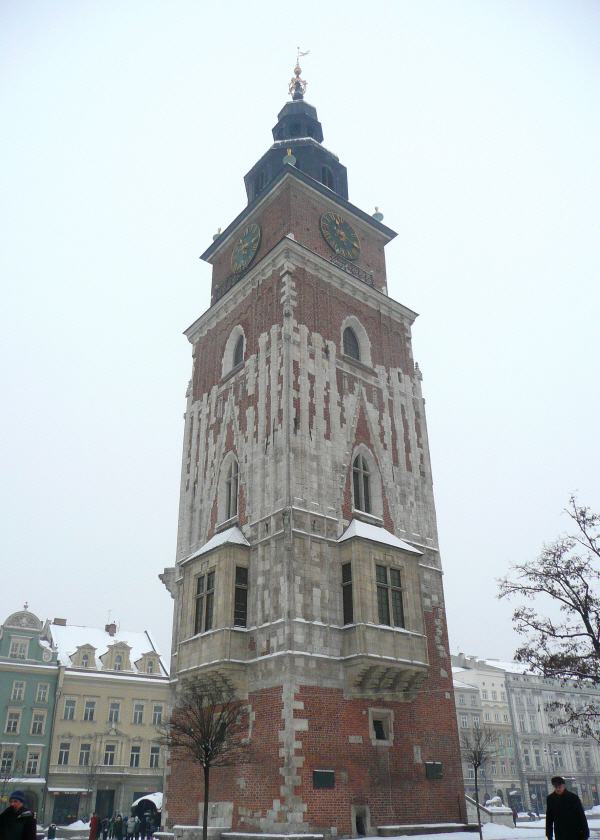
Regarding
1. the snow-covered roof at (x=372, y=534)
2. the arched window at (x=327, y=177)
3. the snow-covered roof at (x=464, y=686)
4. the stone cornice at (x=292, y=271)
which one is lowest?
the snow-covered roof at (x=372, y=534)

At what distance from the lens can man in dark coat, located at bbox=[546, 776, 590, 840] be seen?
9734 mm

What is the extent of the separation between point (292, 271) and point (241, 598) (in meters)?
14.4

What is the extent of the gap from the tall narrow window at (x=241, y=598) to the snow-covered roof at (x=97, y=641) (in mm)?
38213

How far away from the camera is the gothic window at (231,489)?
2847cm

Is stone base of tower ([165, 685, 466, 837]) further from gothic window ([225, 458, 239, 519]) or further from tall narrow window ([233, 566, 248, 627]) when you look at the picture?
gothic window ([225, 458, 239, 519])

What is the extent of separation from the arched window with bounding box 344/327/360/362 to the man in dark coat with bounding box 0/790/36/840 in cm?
2482

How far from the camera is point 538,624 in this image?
26109 mm

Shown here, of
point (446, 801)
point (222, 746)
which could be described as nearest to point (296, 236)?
point (222, 746)

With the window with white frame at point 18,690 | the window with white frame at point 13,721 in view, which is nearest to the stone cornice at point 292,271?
the window with white frame at point 18,690

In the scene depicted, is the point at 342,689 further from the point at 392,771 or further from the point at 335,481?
the point at 335,481

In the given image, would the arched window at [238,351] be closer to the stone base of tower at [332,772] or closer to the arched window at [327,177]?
→ the arched window at [327,177]

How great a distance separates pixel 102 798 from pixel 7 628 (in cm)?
1513

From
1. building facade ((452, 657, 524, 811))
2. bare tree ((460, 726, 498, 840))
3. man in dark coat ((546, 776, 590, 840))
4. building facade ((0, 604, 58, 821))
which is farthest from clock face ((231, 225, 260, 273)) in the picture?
building facade ((452, 657, 524, 811))

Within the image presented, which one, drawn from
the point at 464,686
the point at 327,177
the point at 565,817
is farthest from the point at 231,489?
the point at 464,686
